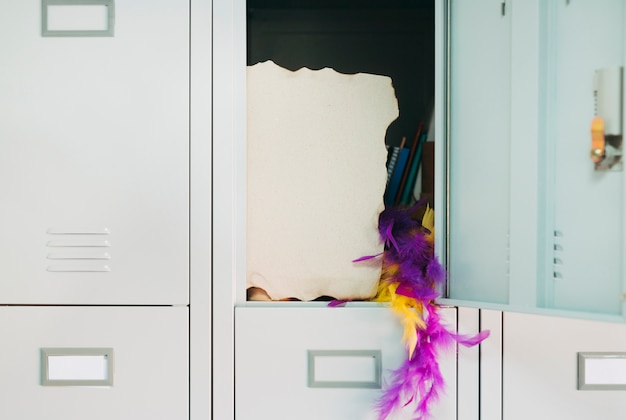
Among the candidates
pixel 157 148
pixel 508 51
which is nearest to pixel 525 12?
pixel 508 51

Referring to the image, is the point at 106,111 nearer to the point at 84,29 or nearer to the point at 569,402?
the point at 84,29

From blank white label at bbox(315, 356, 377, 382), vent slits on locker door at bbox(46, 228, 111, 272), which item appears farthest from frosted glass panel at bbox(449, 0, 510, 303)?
vent slits on locker door at bbox(46, 228, 111, 272)

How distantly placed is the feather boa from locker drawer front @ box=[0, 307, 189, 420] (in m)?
0.29

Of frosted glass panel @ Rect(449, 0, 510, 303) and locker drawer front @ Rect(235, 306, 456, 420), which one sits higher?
frosted glass panel @ Rect(449, 0, 510, 303)

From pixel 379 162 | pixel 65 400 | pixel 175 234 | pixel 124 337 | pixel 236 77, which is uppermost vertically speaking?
pixel 236 77

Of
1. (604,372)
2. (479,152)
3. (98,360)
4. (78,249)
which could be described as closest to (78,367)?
(98,360)

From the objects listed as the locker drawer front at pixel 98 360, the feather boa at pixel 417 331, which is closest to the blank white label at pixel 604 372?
the feather boa at pixel 417 331

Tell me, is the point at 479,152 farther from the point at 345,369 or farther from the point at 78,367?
the point at 78,367

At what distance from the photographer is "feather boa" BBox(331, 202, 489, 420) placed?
803 millimetres

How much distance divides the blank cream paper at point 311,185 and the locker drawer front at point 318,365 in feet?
0.21

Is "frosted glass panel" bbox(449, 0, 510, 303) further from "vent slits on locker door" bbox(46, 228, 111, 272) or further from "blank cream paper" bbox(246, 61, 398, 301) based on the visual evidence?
"vent slits on locker door" bbox(46, 228, 111, 272)

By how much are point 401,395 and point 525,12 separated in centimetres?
62

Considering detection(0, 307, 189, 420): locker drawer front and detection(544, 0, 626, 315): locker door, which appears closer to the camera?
detection(544, 0, 626, 315): locker door

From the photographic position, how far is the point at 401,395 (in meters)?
0.81
